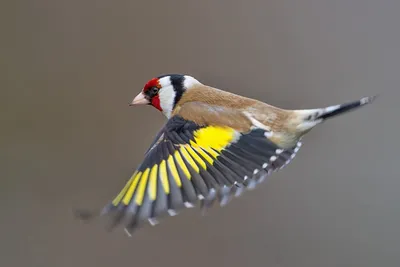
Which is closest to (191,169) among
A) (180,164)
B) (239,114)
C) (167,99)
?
(180,164)

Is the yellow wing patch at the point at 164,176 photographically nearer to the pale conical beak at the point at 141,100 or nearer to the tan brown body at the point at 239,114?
the tan brown body at the point at 239,114

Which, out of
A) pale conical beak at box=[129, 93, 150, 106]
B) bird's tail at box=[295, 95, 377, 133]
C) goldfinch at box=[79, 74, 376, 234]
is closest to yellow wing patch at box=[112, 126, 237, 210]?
goldfinch at box=[79, 74, 376, 234]

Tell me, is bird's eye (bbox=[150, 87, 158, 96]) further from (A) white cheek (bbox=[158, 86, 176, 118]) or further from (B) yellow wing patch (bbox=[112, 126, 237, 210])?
(B) yellow wing patch (bbox=[112, 126, 237, 210])

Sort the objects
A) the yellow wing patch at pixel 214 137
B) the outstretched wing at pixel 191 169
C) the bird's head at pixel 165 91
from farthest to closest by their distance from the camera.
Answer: the bird's head at pixel 165 91 < the yellow wing patch at pixel 214 137 < the outstretched wing at pixel 191 169

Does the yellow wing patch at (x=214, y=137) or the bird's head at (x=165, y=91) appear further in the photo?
the bird's head at (x=165, y=91)

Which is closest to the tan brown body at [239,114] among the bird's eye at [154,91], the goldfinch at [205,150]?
the goldfinch at [205,150]

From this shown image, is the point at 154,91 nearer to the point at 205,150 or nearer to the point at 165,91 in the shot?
the point at 165,91
